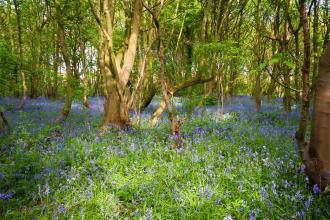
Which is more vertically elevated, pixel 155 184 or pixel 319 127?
pixel 319 127

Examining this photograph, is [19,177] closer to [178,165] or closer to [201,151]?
[178,165]

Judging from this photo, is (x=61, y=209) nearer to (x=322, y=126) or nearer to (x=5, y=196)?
(x=5, y=196)

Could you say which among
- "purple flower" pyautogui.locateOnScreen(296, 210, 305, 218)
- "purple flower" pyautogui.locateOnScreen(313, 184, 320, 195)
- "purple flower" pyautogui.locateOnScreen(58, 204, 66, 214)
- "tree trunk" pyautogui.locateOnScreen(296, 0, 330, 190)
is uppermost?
"tree trunk" pyautogui.locateOnScreen(296, 0, 330, 190)

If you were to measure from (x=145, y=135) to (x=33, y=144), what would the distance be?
2.69 meters

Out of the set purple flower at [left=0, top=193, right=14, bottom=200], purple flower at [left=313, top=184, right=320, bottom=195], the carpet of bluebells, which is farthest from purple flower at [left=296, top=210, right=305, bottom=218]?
purple flower at [left=0, top=193, right=14, bottom=200]

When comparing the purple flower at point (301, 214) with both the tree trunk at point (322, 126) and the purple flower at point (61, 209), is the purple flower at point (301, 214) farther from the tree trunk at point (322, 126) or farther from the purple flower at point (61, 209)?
the purple flower at point (61, 209)

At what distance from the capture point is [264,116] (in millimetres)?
11055

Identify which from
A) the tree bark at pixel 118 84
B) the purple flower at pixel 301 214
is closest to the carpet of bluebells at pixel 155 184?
the purple flower at pixel 301 214

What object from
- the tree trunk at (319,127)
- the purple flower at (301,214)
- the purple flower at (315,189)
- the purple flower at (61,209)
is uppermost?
the tree trunk at (319,127)

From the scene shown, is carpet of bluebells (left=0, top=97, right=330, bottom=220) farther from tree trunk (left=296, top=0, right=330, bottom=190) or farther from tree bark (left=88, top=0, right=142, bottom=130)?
tree bark (left=88, top=0, right=142, bottom=130)

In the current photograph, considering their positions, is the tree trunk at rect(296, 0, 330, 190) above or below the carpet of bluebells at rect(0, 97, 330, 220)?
above

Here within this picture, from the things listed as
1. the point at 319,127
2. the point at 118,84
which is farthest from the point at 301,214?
the point at 118,84

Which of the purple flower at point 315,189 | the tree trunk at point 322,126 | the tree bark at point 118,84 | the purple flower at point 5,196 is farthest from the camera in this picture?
the tree bark at point 118,84

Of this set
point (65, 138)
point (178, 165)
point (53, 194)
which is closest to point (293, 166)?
point (178, 165)
